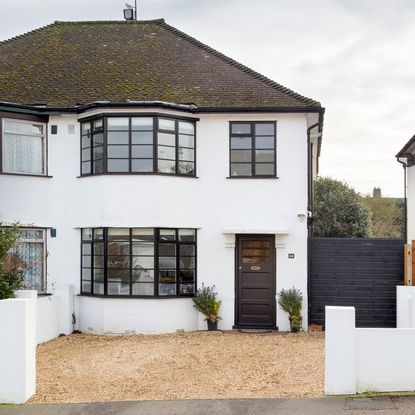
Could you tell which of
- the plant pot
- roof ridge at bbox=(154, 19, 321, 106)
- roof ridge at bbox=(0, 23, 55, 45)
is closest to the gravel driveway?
the plant pot

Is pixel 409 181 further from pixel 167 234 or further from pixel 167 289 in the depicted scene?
pixel 167 289

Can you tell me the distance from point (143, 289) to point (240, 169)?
392 centimetres

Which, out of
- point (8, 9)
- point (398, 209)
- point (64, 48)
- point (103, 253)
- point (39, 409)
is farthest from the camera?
point (398, 209)

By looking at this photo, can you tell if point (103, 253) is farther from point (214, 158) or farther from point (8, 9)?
point (8, 9)

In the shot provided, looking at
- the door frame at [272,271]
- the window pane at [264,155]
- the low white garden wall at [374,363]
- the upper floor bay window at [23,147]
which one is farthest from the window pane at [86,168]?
the low white garden wall at [374,363]

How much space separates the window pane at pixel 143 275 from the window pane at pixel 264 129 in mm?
4473

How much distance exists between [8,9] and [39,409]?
1213 cm

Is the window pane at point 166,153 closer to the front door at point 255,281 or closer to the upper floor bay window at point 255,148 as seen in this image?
the upper floor bay window at point 255,148

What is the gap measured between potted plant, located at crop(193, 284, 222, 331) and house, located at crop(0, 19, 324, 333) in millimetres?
245

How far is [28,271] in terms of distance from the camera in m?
17.0

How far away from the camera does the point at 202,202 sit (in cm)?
1691

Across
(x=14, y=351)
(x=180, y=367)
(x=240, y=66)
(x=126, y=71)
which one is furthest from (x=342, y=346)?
(x=126, y=71)

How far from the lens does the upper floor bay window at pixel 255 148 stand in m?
16.9

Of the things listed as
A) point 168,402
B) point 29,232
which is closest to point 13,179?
point 29,232
